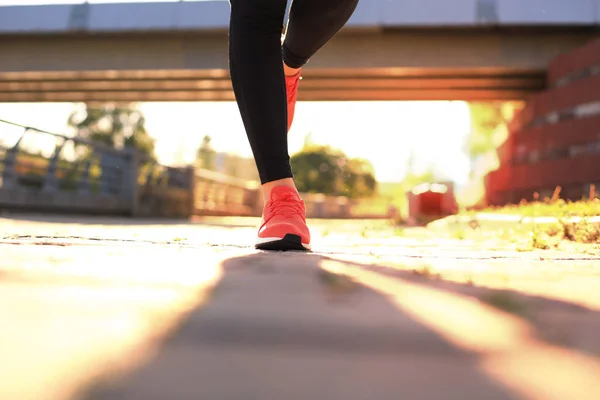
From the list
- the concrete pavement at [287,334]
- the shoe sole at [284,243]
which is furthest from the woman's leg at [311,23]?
the concrete pavement at [287,334]

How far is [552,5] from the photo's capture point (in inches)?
496

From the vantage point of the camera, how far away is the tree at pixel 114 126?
38969 millimetres

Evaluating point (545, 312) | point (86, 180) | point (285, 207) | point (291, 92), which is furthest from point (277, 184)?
point (86, 180)

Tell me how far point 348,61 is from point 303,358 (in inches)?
580

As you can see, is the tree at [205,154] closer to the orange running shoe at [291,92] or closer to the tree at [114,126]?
the tree at [114,126]

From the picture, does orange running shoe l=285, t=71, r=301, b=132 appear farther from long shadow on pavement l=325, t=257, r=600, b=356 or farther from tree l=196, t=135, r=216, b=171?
tree l=196, t=135, r=216, b=171

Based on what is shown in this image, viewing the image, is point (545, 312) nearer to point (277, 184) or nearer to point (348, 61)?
point (277, 184)

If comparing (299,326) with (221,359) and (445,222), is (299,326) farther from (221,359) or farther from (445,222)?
(445,222)

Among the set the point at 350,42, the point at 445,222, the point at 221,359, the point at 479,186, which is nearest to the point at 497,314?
the point at 221,359

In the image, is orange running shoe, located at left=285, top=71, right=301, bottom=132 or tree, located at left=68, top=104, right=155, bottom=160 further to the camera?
tree, located at left=68, top=104, right=155, bottom=160

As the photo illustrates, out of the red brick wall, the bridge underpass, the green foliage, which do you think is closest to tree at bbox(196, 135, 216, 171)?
the green foliage

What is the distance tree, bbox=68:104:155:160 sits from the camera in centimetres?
3897

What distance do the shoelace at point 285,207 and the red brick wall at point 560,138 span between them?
30.8 ft

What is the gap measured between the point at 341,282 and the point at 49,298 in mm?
537
